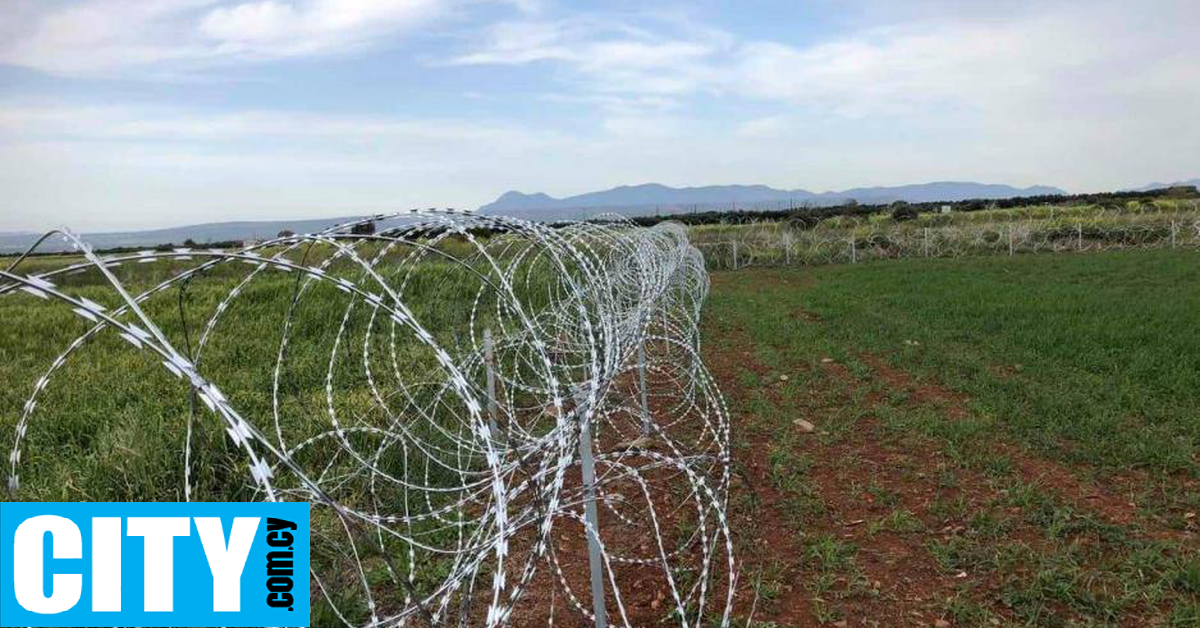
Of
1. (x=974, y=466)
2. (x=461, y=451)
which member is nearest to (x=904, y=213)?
(x=974, y=466)

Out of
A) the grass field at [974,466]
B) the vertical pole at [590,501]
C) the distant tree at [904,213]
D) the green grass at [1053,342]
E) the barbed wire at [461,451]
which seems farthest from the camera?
the distant tree at [904,213]

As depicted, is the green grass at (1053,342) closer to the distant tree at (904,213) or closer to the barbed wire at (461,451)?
the barbed wire at (461,451)

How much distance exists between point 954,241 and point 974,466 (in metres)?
20.3

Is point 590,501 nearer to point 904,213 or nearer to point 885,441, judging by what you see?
point 885,441

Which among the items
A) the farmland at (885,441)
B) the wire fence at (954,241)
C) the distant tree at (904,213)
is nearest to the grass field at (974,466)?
the farmland at (885,441)

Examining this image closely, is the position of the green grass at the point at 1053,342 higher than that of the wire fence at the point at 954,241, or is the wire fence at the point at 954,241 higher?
the wire fence at the point at 954,241

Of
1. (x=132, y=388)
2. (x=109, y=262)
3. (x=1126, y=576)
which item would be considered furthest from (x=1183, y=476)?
(x=132, y=388)

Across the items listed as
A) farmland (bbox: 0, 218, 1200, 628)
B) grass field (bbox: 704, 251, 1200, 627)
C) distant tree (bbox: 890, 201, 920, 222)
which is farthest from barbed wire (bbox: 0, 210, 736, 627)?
distant tree (bbox: 890, 201, 920, 222)

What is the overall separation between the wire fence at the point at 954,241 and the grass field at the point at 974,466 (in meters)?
12.0

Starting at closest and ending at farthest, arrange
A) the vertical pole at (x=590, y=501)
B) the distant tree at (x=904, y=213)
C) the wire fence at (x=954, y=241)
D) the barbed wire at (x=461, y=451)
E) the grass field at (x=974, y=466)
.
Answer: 1. the barbed wire at (x=461, y=451)
2. the vertical pole at (x=590, y=501)
3. the grass field at (x=974, y=466)
4. the wire fence at (x=954, y=241)
5. the distant tree at (x=904, y=213)

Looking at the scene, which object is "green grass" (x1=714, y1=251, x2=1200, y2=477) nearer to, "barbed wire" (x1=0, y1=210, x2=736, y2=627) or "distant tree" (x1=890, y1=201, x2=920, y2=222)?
"barbed wire" (x1=0, y1=210, x2=736, y2=627)

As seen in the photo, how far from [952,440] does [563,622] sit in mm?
3387

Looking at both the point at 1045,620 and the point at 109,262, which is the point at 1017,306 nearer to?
the point at 1045,620

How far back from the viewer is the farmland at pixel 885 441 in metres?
3.43
